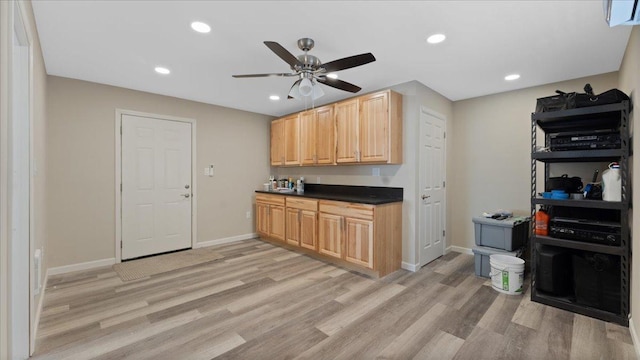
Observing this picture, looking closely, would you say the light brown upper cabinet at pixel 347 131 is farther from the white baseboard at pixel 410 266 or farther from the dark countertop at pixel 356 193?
the white baseboard at pixel 410 266

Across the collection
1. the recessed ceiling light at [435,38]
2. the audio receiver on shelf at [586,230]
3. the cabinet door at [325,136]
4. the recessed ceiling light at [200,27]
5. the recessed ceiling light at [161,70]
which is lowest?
the audio receiver on shelf at [586,230]

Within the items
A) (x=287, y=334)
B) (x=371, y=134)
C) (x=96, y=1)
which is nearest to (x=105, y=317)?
(x=287, y=334)

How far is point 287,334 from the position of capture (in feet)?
7.02

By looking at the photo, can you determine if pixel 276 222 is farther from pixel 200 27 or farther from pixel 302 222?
pixel 200 27

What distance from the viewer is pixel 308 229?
406 cm

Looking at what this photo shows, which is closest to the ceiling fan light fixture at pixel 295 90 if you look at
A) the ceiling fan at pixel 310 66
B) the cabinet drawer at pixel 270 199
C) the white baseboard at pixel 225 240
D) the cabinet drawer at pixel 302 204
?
the ceiling fan at pixel 310 66

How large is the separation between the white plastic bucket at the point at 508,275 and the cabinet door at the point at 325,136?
236cm

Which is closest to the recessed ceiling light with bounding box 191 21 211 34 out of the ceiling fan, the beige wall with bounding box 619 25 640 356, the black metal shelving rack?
the ceiling fan

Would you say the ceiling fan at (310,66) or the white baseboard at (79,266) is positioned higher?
the ceiling fan at (310,66)

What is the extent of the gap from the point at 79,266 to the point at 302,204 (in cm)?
292

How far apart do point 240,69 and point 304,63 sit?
1.08 meters

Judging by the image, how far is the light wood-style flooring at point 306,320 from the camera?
1947 millimetres

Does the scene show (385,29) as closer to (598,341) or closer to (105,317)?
(598,341)

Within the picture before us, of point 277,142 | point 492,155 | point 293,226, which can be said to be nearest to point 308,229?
point 293,226
